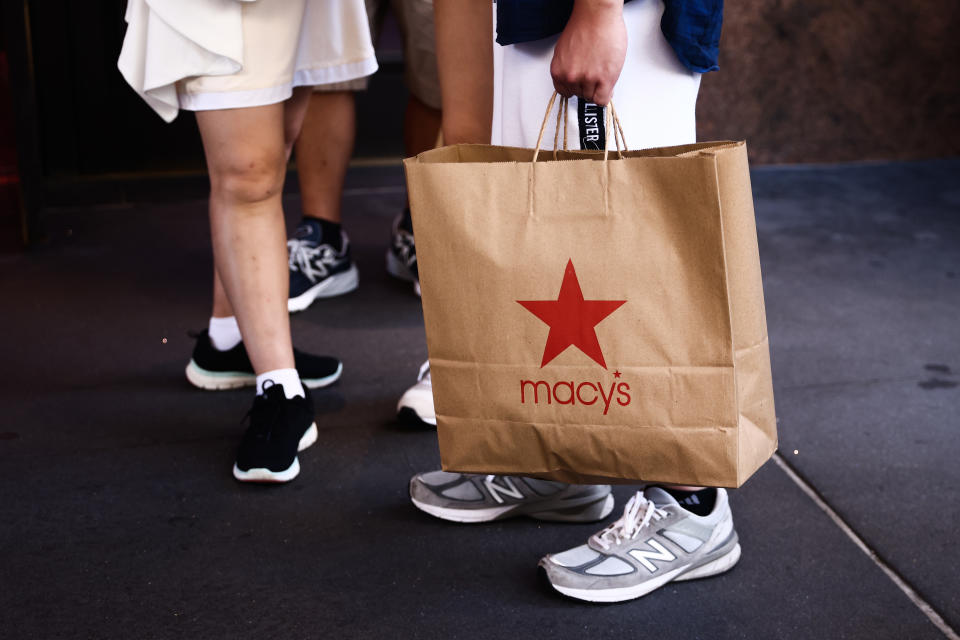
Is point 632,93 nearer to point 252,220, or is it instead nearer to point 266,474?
point 252,220

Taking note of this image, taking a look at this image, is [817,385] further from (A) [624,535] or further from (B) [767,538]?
(A) [624,535]

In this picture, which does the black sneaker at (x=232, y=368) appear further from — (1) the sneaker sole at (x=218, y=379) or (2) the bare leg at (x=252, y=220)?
(2) the bare leg at (x=252, y=220)

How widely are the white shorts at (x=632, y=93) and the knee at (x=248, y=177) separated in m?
0.48

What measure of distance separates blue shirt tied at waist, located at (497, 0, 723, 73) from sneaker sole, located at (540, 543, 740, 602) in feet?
2.20

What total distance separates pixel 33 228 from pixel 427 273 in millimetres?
2228

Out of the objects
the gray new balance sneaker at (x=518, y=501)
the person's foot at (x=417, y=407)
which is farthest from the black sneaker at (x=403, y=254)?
the gray new balance sneaker at (x=518, y=501)

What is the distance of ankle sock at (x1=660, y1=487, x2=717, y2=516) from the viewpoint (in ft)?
4.50

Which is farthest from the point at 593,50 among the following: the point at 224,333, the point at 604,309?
the point at 224,333

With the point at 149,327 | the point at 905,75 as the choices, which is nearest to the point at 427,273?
the point at 149,327

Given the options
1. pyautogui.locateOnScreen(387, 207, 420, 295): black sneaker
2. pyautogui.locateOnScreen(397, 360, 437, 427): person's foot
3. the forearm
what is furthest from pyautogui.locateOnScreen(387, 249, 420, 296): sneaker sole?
the forearm

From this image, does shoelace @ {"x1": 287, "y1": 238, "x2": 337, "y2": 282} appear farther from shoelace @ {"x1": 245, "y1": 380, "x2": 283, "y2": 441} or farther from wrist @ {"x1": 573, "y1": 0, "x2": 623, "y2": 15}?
wrist @ {"x1": 573, "y1": 0, "x2": 623, "y2": 15}

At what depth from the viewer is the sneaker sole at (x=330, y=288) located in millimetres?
2428

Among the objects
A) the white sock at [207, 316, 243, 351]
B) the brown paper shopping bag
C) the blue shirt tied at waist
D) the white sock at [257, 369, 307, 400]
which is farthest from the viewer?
the white sock at [207, 316, 243, 351]

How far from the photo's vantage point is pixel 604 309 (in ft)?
3.45
